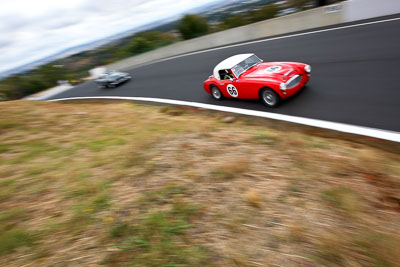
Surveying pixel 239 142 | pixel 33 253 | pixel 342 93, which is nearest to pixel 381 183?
pixel 239 142

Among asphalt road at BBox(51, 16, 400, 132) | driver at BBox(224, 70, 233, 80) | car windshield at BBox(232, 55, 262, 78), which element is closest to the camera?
asphalt road at BBox(51, 16, 400, 132)

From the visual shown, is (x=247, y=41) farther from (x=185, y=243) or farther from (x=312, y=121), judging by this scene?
(x=185, y=243)

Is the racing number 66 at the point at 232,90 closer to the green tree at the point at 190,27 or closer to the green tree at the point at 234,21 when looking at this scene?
the green tree at the point at 234,21

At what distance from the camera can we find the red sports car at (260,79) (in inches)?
252

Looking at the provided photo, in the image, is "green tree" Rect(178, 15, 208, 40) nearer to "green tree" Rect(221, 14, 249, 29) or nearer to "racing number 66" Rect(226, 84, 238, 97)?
"green tree" Rect(221, 14, 249, 29)

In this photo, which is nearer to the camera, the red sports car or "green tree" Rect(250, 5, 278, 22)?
the red sports car

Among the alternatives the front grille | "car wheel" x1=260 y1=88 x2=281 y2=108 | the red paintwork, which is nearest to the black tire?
the red paintwork

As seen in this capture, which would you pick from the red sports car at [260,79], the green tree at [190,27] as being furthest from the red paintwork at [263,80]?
the green tree at [190,27]

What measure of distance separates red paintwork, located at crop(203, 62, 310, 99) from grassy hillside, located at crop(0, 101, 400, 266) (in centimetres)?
189

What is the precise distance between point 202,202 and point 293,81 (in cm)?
468

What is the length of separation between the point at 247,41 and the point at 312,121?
40.3 ft

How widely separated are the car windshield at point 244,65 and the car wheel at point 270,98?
1096 mm

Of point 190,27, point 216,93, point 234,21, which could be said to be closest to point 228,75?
point 216,93

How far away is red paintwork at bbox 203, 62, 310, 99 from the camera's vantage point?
6352 millimetres
